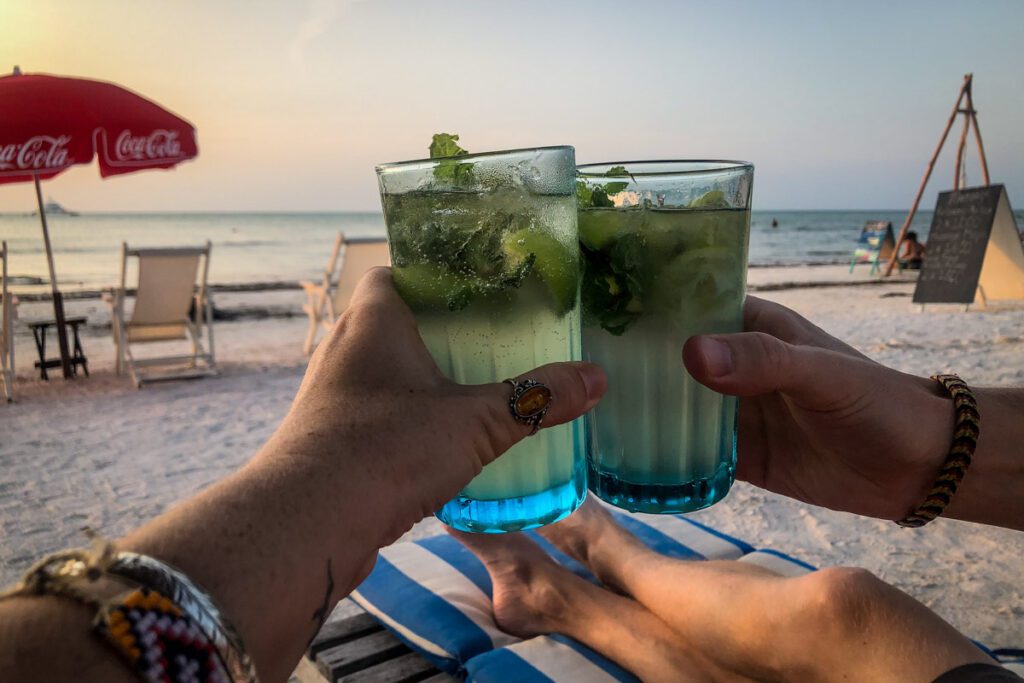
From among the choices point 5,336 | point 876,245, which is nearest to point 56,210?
point 5,336

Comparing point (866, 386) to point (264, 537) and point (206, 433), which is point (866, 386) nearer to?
point (264, 537)

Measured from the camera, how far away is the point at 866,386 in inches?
57.1

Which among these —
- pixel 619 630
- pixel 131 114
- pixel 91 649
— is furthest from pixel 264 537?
pixel 131 114

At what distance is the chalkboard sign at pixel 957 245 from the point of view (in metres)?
10.3

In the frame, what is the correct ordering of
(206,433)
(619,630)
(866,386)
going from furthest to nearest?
(206,433) < (619,630) < (866,386)

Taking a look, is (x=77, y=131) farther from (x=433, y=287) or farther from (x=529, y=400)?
(x=529, y=400)

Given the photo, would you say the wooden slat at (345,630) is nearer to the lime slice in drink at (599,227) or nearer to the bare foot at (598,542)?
the bare foot at (598,542)

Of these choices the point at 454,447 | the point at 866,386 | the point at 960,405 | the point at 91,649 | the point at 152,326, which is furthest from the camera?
the point at 152,326

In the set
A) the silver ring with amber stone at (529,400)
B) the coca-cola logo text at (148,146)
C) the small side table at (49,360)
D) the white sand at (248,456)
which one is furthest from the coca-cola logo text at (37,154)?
the silver ring with amber stone at (529,400)

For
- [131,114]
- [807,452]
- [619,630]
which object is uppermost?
[131,114]

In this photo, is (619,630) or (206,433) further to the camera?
(206,433)

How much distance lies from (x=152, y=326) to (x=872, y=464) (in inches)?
333

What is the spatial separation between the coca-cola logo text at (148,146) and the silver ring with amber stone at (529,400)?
8.11 meters

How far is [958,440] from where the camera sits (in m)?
1.59
